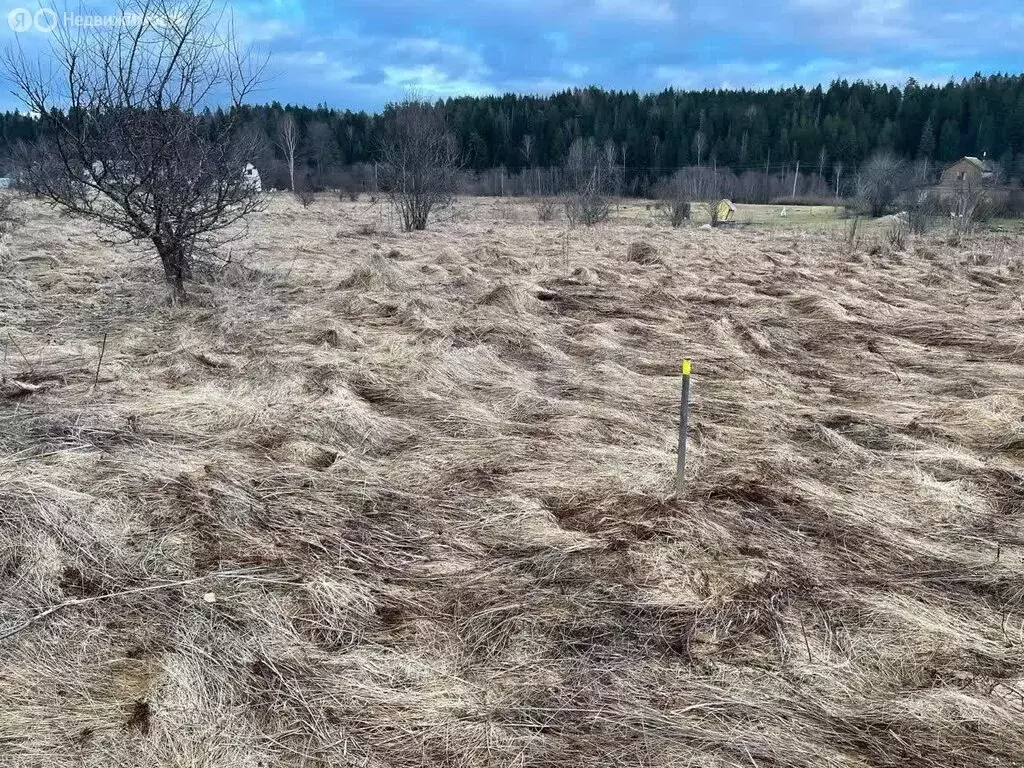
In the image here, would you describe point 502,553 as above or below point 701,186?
below

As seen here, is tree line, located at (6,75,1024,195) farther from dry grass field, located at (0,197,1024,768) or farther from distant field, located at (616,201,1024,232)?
dry grass field, located at (0,197,1024,768)

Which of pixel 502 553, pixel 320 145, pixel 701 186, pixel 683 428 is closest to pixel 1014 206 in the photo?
pixel 701 186

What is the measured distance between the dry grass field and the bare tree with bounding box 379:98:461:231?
40.0 ft

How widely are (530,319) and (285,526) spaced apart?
4.82 m

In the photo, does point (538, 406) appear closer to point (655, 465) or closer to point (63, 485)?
point (655, 465)

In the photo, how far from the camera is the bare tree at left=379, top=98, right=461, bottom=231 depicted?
57.4 ft

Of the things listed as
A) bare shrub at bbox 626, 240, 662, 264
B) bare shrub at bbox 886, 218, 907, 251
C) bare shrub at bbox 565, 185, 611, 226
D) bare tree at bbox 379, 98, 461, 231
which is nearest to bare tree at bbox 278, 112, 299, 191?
bare shrub at bbox 565, 185, 611, 226

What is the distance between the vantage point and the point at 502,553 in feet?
9.83

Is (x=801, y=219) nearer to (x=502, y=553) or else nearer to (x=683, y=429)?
(x=683, y=429)

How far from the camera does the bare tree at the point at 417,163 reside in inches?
689

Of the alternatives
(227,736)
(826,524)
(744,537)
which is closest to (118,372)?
(227,736)

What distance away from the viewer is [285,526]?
10.3 ft

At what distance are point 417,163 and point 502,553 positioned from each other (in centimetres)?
1621

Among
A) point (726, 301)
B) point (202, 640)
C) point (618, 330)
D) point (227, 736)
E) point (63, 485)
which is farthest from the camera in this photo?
point (726, 301)
